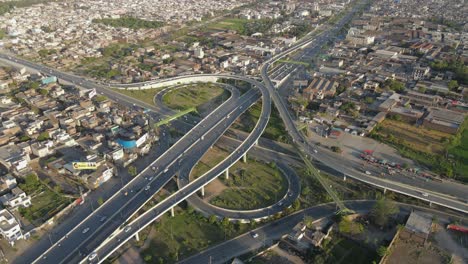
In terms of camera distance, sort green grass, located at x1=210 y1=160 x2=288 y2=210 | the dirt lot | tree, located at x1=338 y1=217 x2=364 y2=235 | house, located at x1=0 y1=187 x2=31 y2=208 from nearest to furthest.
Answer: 1. the dirt lot
2. tree, located at x1=338 y1=217 x2=364 y2=235
3. house, located at x1=0 y1=187 x2=31 y2=208
4. green grass, located at x1=210 y1=160 x2=288 y2=210

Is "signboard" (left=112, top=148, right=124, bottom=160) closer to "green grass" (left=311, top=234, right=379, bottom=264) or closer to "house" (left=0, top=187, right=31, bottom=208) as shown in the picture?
"house" (left=0, top=187, right=31, bottom=208)

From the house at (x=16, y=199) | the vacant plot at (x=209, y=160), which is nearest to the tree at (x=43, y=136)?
the house at (x=16, y=199)

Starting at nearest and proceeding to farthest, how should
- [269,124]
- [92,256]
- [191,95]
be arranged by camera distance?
[92,256] → [269,124] → [191,95]

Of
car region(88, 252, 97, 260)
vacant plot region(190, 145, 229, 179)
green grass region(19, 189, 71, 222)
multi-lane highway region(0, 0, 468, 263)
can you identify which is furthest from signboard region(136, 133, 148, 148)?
car region(88, 252, 97, 260)

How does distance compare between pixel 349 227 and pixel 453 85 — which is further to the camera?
pixel 453 85

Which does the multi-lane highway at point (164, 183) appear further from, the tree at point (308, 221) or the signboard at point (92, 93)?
the tree at point (308, 221)

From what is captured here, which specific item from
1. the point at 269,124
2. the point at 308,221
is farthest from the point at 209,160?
the point at 308,221

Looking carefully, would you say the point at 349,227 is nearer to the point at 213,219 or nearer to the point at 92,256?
the point at 213,219
